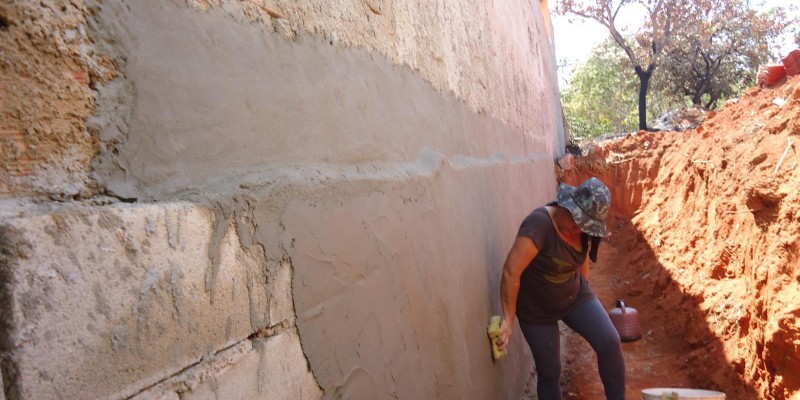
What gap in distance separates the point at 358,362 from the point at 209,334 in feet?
2.27

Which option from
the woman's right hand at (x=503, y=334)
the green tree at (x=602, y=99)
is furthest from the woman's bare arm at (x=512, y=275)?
the green tree at (x=602, y=99)

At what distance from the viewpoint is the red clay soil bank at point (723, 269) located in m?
4.59

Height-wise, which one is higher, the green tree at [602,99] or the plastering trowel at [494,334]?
the green tree at [602,99]

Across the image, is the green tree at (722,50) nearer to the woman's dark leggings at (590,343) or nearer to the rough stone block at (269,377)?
the woman's dark leggings at (590,343)

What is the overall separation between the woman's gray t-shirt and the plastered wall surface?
721 mm

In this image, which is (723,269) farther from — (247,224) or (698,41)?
(698,41)

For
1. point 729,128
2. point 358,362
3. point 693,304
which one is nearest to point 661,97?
point 729,128

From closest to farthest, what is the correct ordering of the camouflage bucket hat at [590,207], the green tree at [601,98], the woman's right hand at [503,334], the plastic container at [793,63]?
the camouflage bucket hat at [590,207] < the woman's right hand at [503,334] < the plastic container at [793,63] < the green tree at [601,98]

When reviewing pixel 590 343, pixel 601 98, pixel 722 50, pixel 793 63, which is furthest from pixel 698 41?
pixel 590 343

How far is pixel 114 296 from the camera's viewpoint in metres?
1.03

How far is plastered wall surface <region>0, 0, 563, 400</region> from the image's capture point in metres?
0.98

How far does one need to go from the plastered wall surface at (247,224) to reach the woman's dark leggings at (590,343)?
0.96 meters

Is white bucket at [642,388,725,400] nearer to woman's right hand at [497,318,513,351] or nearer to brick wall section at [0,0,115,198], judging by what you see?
woman's right hand at [497,318,513,351]

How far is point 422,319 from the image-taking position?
2.41m
